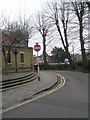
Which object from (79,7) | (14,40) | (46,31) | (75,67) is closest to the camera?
(14,40)

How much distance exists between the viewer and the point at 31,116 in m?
6.54

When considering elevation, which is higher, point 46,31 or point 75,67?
point 46,31

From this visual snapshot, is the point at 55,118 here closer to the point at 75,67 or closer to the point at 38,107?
the point at 38,107

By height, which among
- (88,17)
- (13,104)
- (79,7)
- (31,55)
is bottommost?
(13,104)

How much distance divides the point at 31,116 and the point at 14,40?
14.7 m

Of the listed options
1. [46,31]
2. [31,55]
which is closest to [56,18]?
[46,31]

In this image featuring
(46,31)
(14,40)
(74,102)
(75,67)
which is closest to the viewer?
(74,102)

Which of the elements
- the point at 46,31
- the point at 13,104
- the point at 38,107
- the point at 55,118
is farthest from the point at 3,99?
the point at 46,31

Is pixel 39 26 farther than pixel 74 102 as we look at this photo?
Yes

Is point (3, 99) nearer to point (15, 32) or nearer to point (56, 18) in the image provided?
point (15, 32)

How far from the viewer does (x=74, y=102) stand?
855cm

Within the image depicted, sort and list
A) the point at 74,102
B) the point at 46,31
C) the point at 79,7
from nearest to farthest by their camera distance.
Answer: the point at 74,102
the point at 79,7
the point at 46,31

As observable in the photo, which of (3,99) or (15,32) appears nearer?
(3,99)

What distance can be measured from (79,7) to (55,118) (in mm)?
29499
